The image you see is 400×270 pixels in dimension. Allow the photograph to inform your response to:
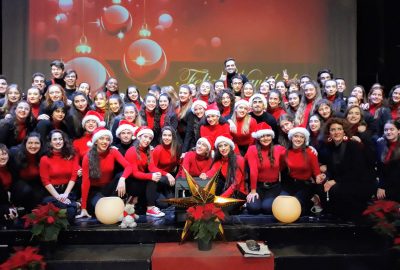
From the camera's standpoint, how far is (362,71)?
32.0 ft

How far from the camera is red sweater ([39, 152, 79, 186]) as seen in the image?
4.74 metres

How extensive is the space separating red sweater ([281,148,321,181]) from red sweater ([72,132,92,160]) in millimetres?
2359

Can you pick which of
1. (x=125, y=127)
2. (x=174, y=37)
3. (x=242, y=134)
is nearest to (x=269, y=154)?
(x=242, y=134)

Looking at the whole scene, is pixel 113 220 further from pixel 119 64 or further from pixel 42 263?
pixel 119 64

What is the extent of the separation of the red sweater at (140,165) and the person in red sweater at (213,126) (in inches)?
32.7

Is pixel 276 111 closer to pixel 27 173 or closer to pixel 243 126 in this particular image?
pixel 243 126

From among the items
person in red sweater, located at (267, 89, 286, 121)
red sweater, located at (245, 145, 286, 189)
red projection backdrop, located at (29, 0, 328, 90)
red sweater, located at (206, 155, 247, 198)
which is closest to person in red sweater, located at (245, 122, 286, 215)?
red sweater, located at (245, 145, 286, 189)

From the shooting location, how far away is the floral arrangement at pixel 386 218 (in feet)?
13.5

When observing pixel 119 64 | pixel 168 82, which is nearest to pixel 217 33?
pixel 168 82

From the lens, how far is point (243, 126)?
5.58m

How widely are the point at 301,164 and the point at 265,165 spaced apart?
0.41 meters

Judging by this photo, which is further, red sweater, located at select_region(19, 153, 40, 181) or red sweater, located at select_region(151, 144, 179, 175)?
red sweater, located at select_region(151, 144, 179, 175)

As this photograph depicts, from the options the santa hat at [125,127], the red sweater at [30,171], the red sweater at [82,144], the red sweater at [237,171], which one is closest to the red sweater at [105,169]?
the santa hat at [125,127]

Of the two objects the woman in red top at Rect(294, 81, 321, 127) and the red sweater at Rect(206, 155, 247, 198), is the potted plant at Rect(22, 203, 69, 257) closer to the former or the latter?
the red sweater at Rect(206, 155, 247, 198)
